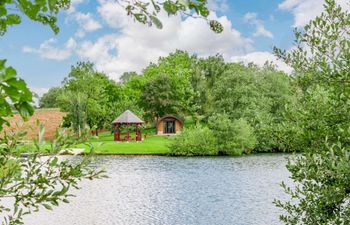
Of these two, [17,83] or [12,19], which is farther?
[12,19]

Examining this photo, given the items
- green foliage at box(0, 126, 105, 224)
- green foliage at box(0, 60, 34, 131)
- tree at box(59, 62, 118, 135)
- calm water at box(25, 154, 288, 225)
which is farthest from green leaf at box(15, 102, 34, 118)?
tree at box(59, 62, 118, 135)

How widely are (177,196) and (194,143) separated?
15.6 meters

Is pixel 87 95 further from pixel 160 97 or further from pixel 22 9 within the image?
pixel 22 9

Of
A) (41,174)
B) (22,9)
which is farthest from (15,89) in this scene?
(41,174)

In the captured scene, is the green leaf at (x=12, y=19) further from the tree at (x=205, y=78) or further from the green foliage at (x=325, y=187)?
the tree at (x=205, y=78)

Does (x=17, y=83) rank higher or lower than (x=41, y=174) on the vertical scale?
higher

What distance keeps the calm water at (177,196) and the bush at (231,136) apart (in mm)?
5493

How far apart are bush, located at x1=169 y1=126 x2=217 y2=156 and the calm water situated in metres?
5.49

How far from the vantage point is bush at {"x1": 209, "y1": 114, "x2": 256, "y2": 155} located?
3219 cm

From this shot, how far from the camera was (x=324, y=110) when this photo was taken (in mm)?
4598

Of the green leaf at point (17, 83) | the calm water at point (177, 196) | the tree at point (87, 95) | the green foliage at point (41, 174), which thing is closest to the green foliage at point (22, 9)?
the green leaf at point (17, 83)

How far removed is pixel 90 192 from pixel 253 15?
94.6 ft

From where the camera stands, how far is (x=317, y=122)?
4574 mm

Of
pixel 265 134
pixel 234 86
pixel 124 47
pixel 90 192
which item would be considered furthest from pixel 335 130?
pixel 124 47
